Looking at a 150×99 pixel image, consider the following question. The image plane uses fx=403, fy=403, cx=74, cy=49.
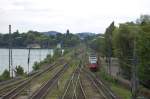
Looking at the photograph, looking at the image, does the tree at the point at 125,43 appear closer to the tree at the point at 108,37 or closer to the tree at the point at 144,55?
the tree at the point at 144,55

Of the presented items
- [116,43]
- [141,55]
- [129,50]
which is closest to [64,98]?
[141,55]

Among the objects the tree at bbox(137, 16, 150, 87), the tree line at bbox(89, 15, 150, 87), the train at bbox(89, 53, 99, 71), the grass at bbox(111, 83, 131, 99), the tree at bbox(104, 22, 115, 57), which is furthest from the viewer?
the tree at bbox(104, 22, 115, 57)

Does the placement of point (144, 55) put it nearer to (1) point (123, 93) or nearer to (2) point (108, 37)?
(1) point (123, 93)

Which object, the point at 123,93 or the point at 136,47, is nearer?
the point at 123,93

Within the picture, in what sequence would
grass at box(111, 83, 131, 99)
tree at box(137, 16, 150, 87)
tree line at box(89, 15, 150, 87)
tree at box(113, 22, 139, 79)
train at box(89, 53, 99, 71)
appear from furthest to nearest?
train at box(89, 53, 99, 71)
tree at box(113, 22, 139, 79)
tree line at box(89, 15, 150, 87)
tree at box(137, 16, 150, 87)
grass at box(111, 83, 131, 99)

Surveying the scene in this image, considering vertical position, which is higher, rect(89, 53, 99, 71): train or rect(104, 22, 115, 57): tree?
rect(104, 22, 115, 57): tree

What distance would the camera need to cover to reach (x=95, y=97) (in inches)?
1702

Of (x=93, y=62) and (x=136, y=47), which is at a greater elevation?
(x=136, y=47)

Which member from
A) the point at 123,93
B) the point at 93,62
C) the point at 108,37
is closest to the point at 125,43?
the point at 93,62

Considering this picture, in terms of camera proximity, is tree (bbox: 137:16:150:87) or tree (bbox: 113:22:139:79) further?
tree (bbox: 113:22:139:79)

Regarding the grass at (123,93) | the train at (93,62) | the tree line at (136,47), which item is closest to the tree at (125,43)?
the tree line at (136,47)

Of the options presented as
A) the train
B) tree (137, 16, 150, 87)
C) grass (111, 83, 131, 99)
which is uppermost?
tree (137, 16, 150, 87)

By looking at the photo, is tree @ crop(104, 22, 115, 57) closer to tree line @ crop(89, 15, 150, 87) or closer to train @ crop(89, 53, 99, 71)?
train @ crop(89, 53, 99, 71)

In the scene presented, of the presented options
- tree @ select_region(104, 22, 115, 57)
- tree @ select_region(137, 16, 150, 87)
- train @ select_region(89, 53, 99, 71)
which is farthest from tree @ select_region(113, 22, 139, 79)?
tree @ select_region(104, 22, 115, 57)
